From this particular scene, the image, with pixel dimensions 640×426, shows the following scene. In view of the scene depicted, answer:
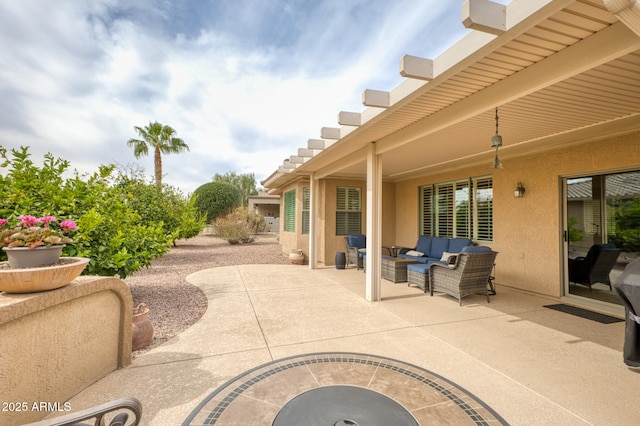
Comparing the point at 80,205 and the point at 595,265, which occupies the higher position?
the point at 80,205

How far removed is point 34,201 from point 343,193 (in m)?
7.58

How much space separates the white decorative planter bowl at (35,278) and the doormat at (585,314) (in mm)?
6622

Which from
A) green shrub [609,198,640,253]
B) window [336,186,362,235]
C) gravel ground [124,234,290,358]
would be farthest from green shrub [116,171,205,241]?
green shrub [609,198,640,253]

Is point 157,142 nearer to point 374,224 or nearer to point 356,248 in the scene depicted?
point 356,248

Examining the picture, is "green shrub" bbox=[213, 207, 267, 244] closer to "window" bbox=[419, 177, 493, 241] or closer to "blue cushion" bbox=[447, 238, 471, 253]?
"window" bbox=[419, 177, 493, 241]

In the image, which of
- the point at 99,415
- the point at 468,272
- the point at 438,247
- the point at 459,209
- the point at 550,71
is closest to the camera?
the point at 99,415

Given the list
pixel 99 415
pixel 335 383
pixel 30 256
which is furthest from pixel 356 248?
pixel 99 415

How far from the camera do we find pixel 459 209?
818 centimetres

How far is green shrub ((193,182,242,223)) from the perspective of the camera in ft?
71.1

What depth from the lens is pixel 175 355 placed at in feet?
10.8

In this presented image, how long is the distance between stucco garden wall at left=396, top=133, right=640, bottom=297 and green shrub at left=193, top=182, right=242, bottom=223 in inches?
722

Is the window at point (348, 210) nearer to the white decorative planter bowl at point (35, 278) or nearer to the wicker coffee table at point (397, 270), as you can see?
the wicker coffee table at point (397, 270)

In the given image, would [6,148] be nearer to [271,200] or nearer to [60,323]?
[60,323]

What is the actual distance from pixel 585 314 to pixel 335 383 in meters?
4.71
